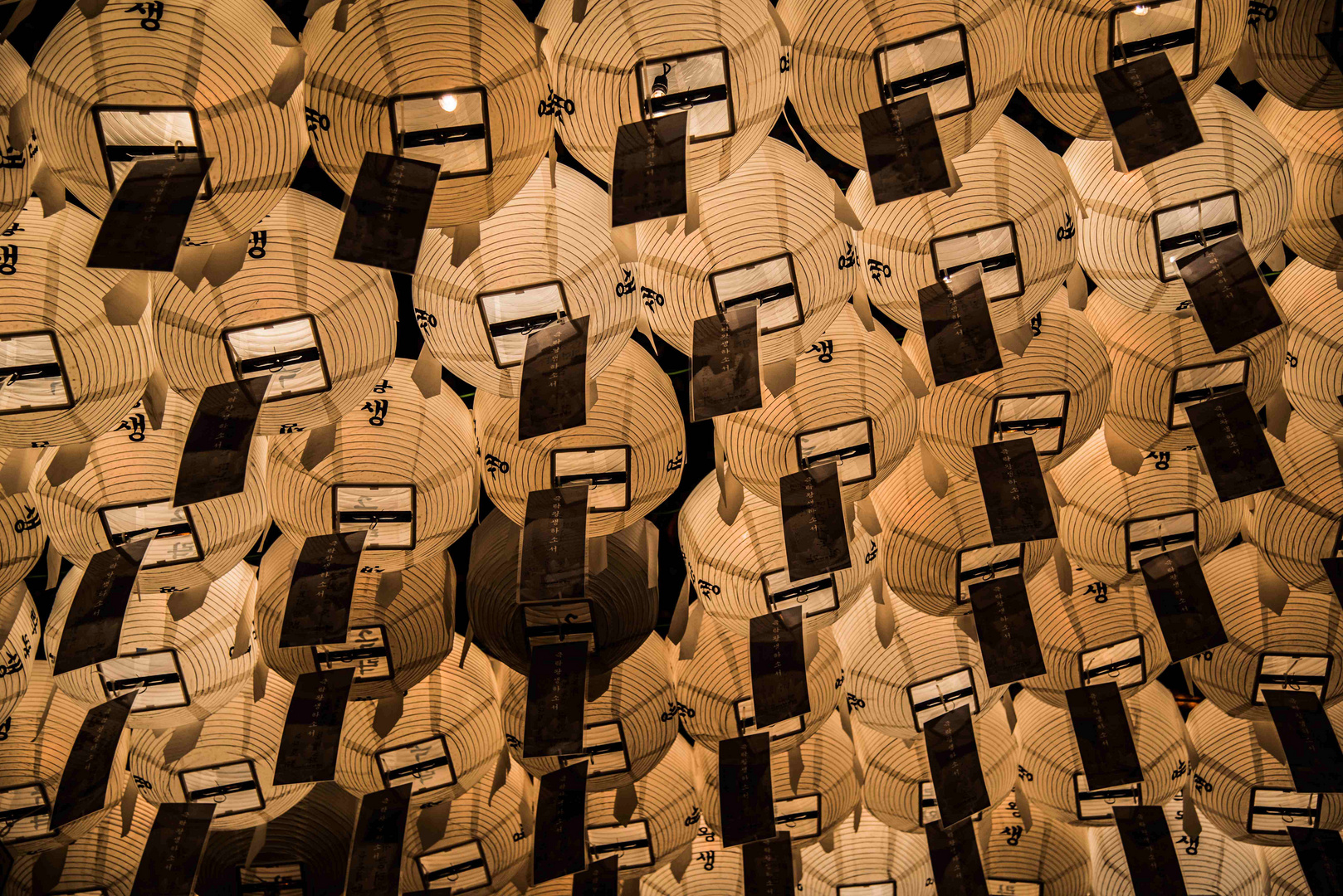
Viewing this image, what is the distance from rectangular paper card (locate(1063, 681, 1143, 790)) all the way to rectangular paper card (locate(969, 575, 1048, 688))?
29cm

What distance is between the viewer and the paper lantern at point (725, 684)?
7.81 feet

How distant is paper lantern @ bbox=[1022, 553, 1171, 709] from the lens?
238cm

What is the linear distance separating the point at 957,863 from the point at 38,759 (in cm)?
205

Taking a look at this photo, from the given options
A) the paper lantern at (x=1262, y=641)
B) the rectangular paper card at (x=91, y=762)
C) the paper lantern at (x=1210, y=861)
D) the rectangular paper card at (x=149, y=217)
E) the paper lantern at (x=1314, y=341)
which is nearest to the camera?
the rectangular paper card at (x=149, y=217)

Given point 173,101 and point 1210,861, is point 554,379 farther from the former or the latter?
point 1210,861

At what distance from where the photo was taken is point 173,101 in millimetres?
1573

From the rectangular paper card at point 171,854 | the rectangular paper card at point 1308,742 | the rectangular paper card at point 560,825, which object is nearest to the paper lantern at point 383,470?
the rectangular paper card at point 560,825

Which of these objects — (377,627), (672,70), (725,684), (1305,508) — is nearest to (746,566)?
(725,684)

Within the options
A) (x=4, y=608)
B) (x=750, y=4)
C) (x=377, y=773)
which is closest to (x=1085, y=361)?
(x=750, y=4)

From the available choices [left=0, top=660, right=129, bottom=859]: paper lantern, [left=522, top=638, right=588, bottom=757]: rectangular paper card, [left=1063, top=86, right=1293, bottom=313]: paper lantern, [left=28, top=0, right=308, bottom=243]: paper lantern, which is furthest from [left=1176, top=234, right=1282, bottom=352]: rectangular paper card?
[left=0, top=660, right=129, bottom=859]: paper lantern

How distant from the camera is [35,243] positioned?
5.77 ft

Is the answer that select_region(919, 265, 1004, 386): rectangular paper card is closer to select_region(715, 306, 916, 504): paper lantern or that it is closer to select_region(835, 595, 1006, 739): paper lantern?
select_region(715, 306, 916, 504): paper lantern

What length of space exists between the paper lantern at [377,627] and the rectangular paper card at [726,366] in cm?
68

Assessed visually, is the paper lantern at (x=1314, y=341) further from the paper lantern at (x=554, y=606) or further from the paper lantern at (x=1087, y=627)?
the paper lantern at (x=554, y=606)
